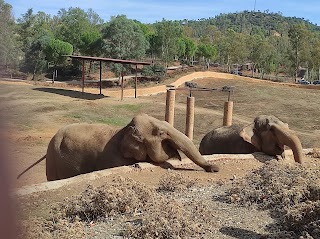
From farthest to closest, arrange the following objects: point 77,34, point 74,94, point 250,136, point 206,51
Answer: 1. point 206,51
2. point 77,34
3. point 74,94
4. point 250,136

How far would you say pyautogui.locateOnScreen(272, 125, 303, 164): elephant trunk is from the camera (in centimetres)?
1049

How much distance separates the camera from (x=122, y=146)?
349 inches

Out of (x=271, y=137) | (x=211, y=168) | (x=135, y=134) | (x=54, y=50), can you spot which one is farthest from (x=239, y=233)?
(x=54, y=50)

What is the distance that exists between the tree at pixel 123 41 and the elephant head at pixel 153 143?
40.1 meters

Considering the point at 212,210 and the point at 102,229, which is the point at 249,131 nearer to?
the point at 212,210

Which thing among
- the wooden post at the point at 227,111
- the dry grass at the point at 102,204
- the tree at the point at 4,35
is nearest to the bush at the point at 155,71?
the wooden post at the point at 227,111

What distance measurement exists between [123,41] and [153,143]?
41461mm

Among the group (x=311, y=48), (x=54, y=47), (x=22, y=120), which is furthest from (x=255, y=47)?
(x=22, y=120)

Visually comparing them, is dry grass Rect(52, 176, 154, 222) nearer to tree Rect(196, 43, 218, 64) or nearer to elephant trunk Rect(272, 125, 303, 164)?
elephant trunk Rect(272, 125, 303, 164)

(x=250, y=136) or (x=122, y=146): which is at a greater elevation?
(x=122, y=146)

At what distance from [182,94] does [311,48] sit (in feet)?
98.5

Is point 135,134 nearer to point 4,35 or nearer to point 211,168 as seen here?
point 211,168

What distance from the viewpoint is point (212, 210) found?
6137 mm

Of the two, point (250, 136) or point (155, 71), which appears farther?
point (155, 71)
